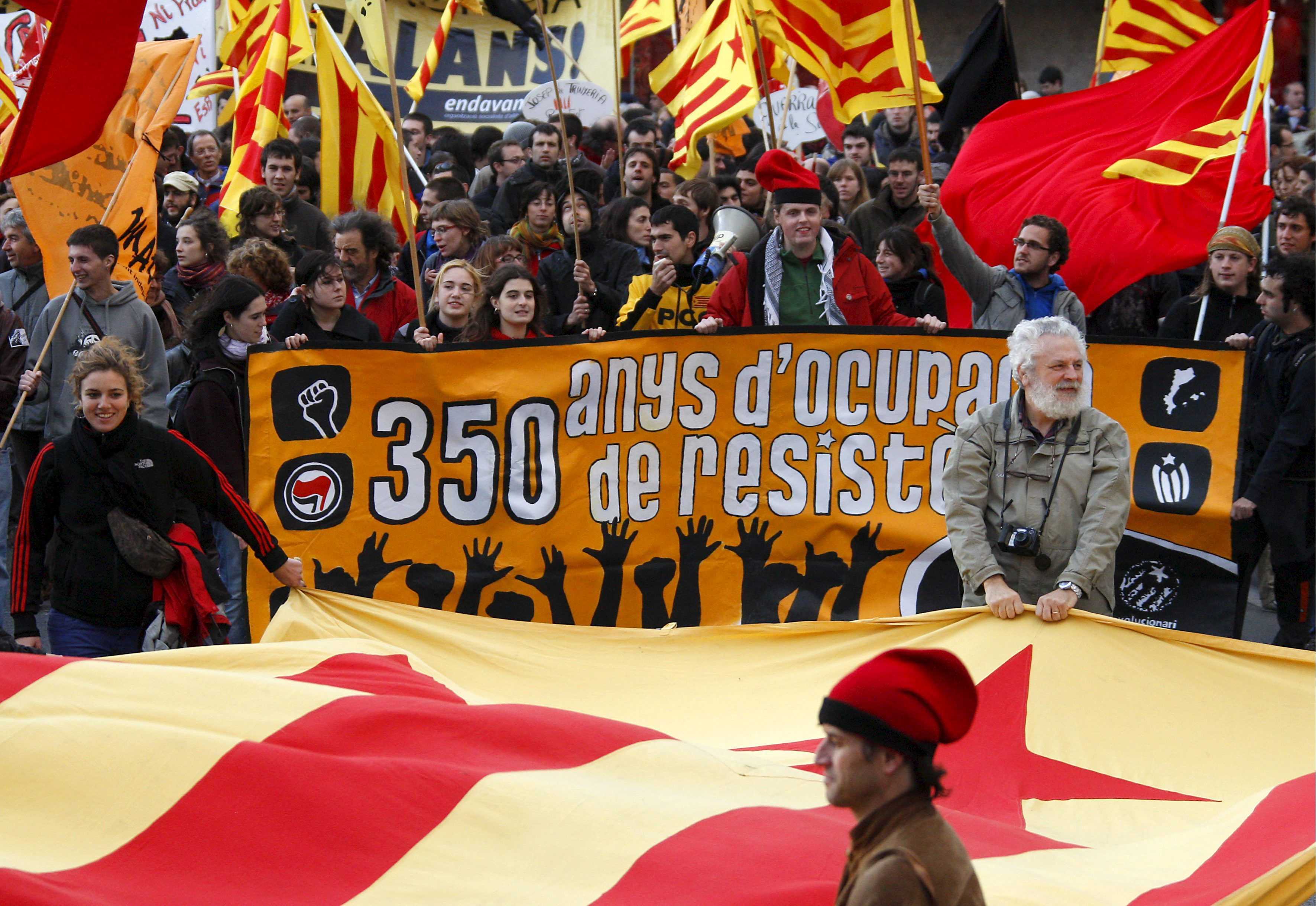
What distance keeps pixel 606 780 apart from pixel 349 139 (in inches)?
244

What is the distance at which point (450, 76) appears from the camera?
15.6m

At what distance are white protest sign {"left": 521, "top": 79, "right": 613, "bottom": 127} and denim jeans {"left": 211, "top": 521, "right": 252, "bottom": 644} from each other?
6785mm

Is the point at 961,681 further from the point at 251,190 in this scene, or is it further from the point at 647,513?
the point at 251,190

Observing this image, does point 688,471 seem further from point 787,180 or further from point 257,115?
point 257,115

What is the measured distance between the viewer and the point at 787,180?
7.18 meters

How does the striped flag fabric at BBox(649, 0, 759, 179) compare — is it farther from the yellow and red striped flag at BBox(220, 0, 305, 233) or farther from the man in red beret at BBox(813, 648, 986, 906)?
the man in red beret at BBox(813, 648, 986, 906)

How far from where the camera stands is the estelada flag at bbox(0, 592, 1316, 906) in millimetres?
3660

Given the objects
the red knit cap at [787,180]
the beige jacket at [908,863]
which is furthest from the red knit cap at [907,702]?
the red knit cap at [787,180]

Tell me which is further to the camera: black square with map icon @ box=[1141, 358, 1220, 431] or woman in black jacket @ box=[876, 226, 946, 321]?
woman in black jacket @ box=[876, 226, 946, 321]

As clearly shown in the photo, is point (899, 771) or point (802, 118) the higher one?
point (802, 118)

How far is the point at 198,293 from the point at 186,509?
2769mm

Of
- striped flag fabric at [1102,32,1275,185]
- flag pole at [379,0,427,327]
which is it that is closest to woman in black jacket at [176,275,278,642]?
flag pole at [379,0,427,327]

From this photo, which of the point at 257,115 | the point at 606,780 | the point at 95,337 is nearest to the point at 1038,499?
the point at 606,780

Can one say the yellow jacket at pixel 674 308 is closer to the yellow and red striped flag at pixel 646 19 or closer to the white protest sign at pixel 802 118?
the yellow and red striped flag at pixel 646 19
